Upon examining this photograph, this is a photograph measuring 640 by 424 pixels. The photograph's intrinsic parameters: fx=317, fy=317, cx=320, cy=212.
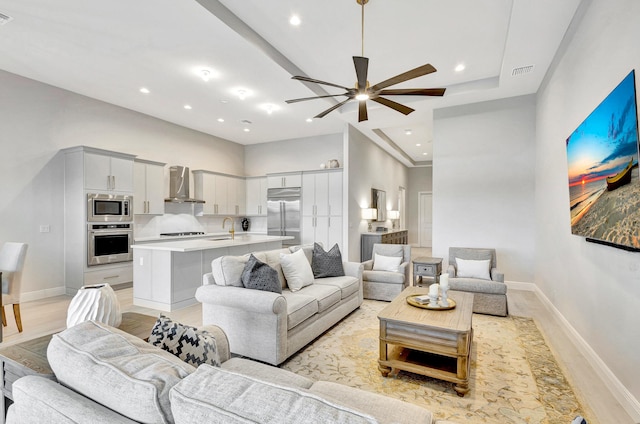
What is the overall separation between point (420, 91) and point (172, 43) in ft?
9.29

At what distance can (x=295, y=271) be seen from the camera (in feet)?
11.5

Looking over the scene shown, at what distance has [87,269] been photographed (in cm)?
491

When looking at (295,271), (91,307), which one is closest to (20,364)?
(91,307)

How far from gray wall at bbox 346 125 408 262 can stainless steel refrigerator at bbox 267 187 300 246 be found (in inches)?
50.7

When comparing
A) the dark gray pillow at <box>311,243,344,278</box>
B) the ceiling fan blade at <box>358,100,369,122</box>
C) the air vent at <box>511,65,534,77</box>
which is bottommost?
the dark gray pillow at <box>311,243,344,278</box>

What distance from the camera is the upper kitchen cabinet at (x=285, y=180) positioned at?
734 cm

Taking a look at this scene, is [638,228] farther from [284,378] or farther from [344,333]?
[344,333]

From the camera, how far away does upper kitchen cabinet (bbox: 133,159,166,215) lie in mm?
5766

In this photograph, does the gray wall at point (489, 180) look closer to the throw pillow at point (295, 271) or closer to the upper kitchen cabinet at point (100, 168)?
the throw pillow at point (295, 271)

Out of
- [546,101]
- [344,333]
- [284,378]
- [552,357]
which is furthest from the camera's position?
[546,101]

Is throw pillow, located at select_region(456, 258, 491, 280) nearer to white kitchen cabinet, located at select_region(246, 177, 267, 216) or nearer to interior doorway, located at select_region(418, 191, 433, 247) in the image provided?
white kitchen cabinet, located at select_region(246, 177, 267, 216)

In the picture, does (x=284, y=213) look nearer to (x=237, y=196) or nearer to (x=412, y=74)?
(x=237, y=196)

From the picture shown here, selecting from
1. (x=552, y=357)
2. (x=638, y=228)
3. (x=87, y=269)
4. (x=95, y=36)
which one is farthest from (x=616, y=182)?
(x=87, y=269)

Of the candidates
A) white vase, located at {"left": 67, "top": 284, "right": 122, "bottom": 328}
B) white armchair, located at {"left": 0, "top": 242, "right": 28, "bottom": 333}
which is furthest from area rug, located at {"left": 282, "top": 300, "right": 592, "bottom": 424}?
white armchair, located at {"left": 0, "top": 242, "right": 28, "bottom": 333}
